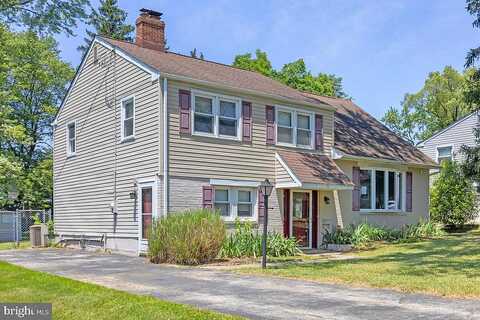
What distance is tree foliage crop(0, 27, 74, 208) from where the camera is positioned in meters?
34.5

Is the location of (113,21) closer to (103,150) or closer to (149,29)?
(149,29)

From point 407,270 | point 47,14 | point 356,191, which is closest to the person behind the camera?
point 407,270

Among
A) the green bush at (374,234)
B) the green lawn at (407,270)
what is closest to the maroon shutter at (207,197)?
the green lawn at (407,270)

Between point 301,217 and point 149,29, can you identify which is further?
point 149,29

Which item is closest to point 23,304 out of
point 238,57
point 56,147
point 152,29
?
point 152,29

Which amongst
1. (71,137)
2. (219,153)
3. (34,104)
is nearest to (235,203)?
(219,153)

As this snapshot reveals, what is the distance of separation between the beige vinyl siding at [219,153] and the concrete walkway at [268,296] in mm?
4284

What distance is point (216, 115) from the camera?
653 inches

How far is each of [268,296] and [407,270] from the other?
442cm

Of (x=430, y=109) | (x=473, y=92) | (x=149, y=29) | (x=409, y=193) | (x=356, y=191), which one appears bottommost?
(x=409, y=193)

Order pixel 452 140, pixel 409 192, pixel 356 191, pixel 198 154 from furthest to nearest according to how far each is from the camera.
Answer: pixel 452 140, pixel 409 192, pixel 356 191, pixel 198 154

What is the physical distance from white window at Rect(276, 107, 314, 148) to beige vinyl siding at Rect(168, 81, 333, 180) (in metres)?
0.43

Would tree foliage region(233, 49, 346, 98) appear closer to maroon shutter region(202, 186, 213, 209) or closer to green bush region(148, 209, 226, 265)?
maroon shutter region(202, 186, 213, 209)

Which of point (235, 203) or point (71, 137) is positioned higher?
point (71, 137)
